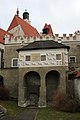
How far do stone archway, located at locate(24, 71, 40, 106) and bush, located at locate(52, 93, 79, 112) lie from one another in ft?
16.8

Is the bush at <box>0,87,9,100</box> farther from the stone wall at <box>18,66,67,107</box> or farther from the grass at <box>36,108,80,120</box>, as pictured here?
the grass at <box>36,108,80,120</box>

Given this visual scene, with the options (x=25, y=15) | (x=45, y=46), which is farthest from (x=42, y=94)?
(x=25, y=15)

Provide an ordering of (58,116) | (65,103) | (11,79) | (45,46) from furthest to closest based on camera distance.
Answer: (11,79) → (45,46) → (65,103) → (58,116)

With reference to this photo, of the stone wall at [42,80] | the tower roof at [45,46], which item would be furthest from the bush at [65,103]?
the tower roof at [45,46]

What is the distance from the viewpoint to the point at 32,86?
3266 cm

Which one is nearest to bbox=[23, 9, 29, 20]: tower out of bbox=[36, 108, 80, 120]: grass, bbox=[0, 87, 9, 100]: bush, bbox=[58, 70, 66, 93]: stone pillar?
bbox=[0, 87, 9, 100]: bush

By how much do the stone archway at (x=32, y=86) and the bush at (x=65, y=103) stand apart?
16.8 feet

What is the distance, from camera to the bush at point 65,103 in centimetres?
2550

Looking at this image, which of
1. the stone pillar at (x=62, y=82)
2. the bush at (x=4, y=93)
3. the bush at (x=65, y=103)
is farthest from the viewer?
the bush at (x=4, y=93)

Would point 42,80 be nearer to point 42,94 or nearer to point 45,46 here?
point 42,94

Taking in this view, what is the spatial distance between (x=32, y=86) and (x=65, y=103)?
743 centimetres

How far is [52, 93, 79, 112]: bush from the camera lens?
83.7ft

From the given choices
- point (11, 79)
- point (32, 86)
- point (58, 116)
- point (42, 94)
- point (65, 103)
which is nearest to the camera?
point (58, 116)

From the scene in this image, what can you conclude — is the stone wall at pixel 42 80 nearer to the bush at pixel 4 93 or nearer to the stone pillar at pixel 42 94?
the stone pillar at pixel 42 94
